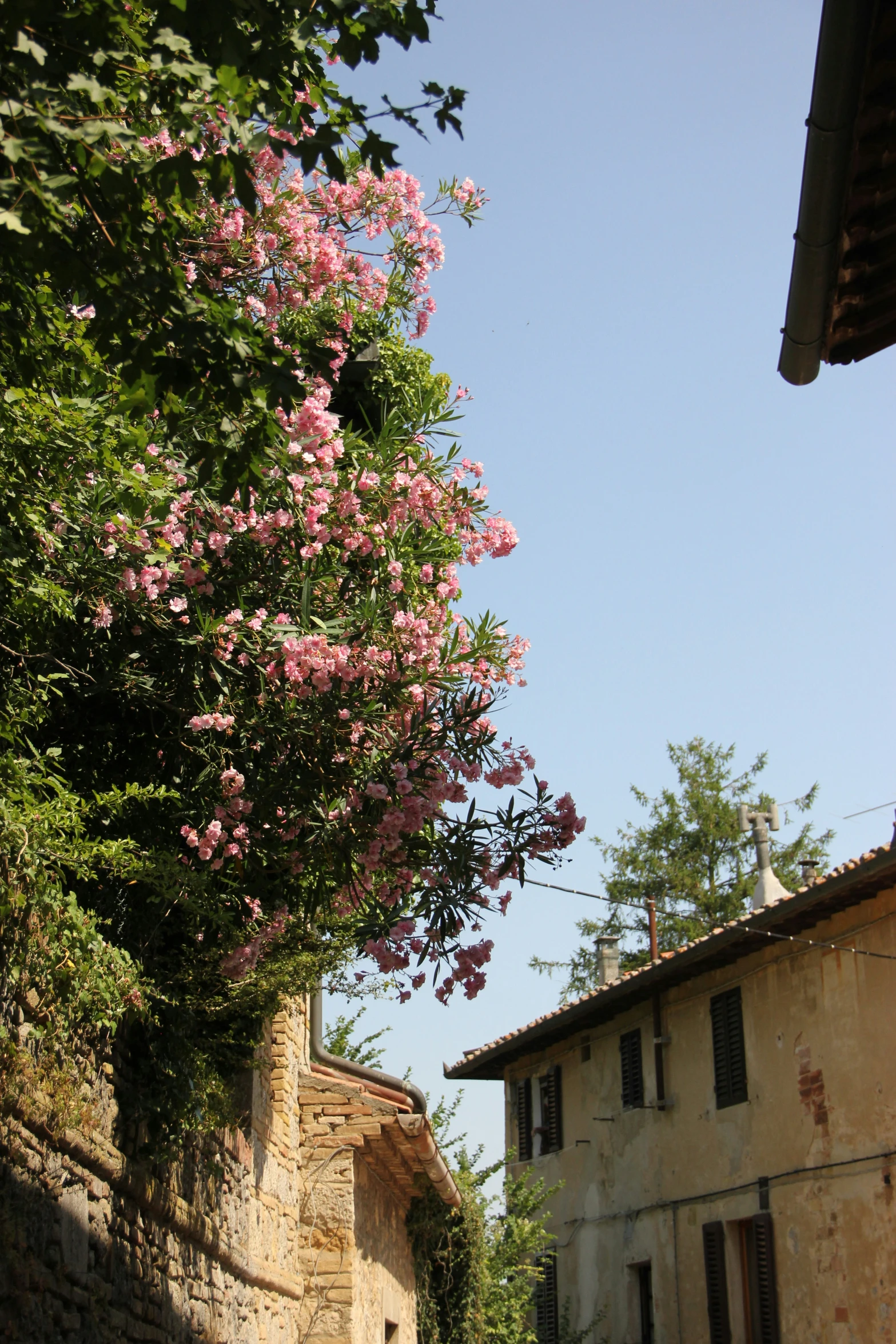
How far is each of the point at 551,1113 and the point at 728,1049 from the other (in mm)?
5941

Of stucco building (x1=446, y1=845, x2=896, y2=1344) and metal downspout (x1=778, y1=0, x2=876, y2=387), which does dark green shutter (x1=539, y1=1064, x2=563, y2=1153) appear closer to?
stucco building (x1=446, y1=845, x2=896, y2=1344)

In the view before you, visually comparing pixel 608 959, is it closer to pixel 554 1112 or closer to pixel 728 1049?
pixel 554 1112

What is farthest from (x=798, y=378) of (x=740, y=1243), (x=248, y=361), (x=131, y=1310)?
(x=740, y=1243)

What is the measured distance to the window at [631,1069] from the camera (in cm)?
1953

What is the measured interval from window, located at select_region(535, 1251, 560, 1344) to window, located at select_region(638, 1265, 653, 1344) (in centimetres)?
212

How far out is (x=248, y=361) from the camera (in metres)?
3.88

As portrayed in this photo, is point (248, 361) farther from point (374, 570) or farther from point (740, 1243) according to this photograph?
point (740, 1243)

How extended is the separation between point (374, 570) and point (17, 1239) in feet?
11.0

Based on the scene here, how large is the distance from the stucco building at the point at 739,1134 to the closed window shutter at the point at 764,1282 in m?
0.02

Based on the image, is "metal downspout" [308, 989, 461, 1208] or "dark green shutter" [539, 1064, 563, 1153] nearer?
"metal downspout" [308, 989, 461, 1208]

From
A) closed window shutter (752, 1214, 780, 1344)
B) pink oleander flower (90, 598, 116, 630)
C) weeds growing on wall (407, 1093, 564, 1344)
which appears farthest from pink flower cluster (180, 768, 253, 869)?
closed window shutter (752, 1214, 780, 1344)

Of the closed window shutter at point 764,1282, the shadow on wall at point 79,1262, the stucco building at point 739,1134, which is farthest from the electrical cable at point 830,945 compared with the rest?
the shadow on wall at point 79,1262

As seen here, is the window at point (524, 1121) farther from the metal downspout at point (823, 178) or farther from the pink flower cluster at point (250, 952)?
the metal downspout at point (823, 178)

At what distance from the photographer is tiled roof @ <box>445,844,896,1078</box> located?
14.2m
